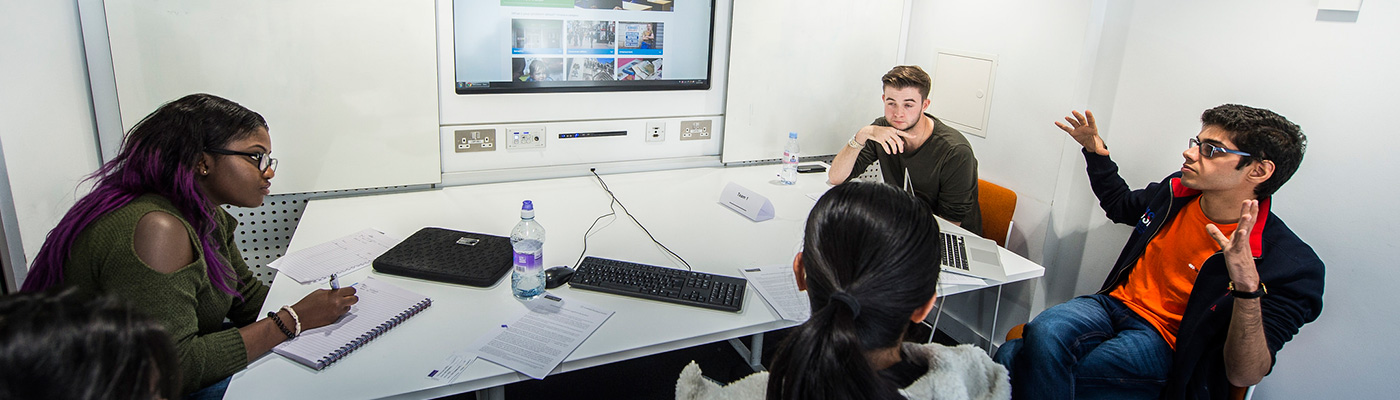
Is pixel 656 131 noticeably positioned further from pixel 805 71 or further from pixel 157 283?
pixel 157 283

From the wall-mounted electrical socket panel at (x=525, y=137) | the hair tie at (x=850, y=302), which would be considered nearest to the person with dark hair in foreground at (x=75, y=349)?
the hair tie at (x=850, y=302)

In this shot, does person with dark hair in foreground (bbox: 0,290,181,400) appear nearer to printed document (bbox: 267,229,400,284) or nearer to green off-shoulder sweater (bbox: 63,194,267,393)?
green off-shoulder sweater (bbox: 63,194,267,393)

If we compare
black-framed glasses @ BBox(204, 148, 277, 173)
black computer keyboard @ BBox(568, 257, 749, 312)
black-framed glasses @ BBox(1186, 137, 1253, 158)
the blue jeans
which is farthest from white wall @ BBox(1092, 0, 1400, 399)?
black-framed glasses @ BBox(204, 148, 277, 173)

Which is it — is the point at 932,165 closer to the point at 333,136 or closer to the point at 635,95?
the point at 635,95

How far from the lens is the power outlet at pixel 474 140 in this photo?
2.81m

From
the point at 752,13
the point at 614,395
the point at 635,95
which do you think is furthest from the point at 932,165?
the point at 614,395

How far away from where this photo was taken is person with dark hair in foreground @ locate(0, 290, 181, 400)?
2.24 ft

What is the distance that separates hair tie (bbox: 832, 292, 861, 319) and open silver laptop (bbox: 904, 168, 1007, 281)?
1197 mm

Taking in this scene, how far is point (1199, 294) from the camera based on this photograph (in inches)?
77.3

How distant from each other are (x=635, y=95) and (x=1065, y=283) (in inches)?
72.5

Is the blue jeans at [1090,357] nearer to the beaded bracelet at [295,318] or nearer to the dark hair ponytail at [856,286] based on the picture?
the dark hair ponytail at [856,286]

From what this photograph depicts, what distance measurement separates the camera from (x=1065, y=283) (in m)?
2.91

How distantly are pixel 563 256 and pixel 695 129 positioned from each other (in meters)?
1.25

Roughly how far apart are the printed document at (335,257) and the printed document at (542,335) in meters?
0.56
